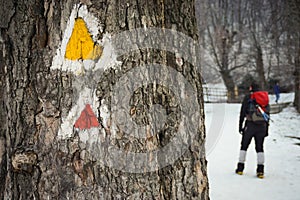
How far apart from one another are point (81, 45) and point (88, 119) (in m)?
0.30

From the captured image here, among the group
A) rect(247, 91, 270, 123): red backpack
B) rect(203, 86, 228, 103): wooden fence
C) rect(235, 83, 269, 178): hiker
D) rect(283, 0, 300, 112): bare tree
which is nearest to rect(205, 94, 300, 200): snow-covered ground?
rect(235, 83, 269, 178): hiker

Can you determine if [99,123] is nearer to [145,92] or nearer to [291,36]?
[145,92]

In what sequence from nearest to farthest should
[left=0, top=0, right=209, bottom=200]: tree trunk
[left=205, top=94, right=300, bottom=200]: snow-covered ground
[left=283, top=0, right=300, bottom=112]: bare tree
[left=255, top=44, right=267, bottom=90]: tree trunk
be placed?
[left=0, top=0, right=209, bottom=200]: tree trunk
[left=205, top=94, right=300, bottom=200]: snow-covered ground
[left=283, top=0, right=300, bottom=112]: bare tree
[left=255, top=44, right=267, bottom=90]: tree trunk

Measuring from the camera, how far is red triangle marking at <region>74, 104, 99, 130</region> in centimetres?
130

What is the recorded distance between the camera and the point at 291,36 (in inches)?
679

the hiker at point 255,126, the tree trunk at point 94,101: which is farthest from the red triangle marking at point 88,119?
the hiker at point 255,126

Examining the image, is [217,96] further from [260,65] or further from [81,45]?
[81,45]

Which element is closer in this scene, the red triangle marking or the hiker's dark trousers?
the red triangle marking

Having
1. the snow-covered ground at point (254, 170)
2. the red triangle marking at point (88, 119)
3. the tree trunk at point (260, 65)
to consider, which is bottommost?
the snow-covered ground at point (254, 170)

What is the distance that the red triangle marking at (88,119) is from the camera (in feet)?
4.27

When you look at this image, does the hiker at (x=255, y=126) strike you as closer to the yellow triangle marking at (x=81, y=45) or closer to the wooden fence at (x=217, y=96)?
the yellow triangle marking at (x=81, y=45)

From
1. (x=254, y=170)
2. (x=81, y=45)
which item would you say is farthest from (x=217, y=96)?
(x=81, y=45)

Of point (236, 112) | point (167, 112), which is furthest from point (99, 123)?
point (236, 112)

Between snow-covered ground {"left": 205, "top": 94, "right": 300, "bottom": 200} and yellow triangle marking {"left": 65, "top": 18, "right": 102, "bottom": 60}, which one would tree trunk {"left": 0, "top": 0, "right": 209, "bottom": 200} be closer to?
yellow triangle marking {"left": 65, "top": 18, "right": 102, "bottom": 60}
